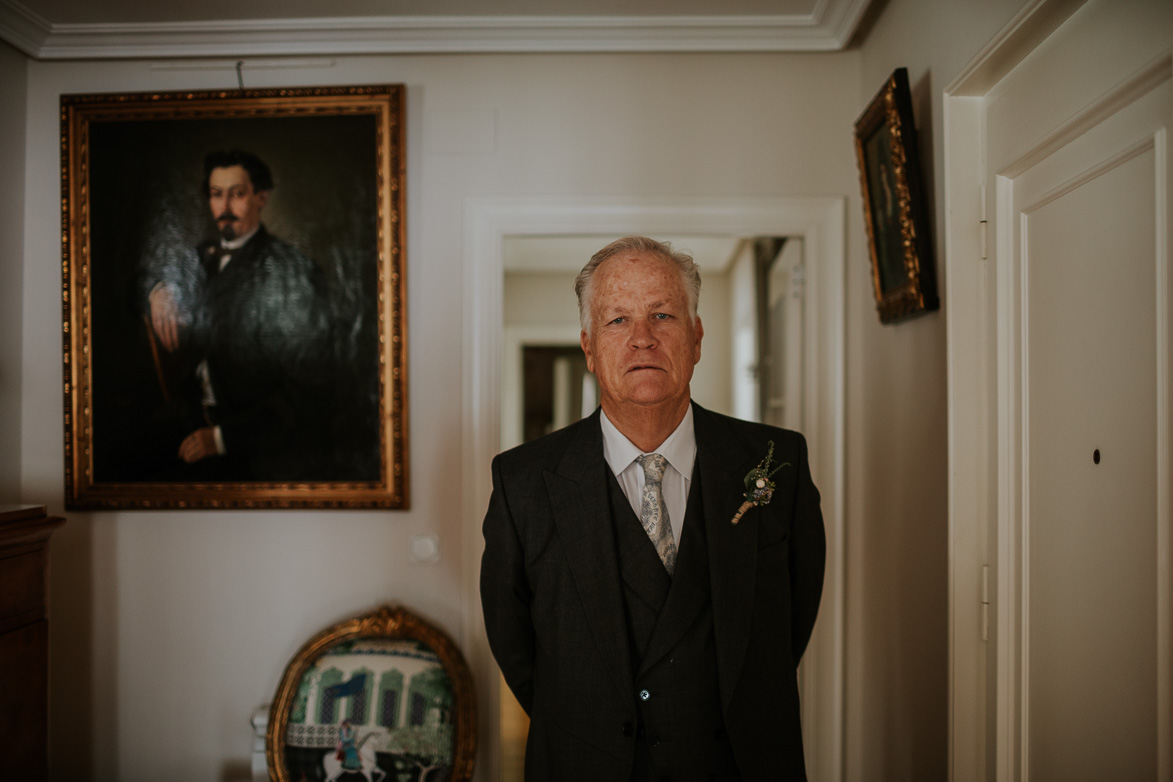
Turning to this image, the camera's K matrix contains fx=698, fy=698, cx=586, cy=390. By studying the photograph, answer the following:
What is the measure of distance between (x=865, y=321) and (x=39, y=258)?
2997 millimetres

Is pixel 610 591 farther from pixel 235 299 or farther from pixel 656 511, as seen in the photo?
pixel 235 299

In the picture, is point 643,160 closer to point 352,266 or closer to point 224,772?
point 352,266

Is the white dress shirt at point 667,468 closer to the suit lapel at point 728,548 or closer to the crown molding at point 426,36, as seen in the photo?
the suit lapel at point 728,548

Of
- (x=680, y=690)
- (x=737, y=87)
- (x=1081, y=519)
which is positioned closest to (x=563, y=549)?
(x=680, y=690)

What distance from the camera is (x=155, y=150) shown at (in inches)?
99.1

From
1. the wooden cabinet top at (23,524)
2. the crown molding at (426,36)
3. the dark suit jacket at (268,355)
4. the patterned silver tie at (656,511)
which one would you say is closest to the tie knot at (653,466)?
the patterned silver tie at (656,511)

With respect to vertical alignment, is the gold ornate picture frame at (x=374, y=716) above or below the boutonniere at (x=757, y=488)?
below

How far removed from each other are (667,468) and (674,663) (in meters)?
0.41

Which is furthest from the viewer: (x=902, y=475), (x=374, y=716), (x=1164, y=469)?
(x=374, y=716)

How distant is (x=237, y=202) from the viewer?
2510 mm

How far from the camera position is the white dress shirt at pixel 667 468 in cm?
157

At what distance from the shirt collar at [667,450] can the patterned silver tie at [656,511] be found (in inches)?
0.8

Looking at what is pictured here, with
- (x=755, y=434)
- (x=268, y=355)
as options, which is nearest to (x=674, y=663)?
(x=755, y=434)

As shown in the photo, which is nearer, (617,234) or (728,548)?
(728,548)
